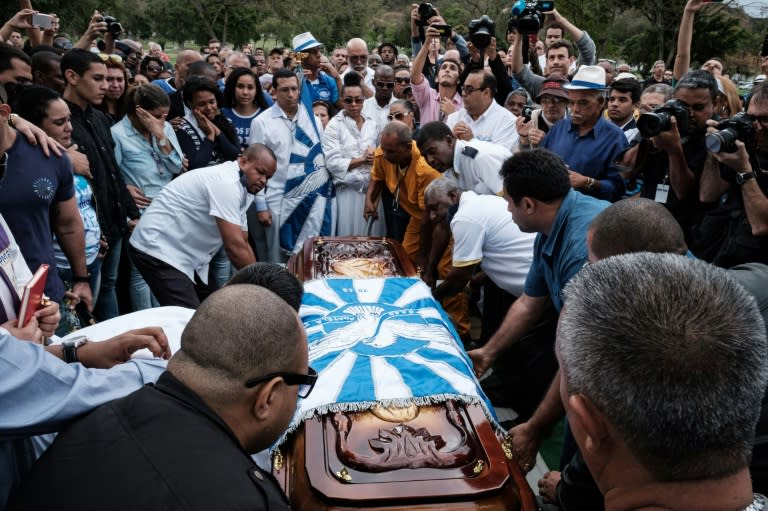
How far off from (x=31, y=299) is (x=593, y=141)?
297 centimetres

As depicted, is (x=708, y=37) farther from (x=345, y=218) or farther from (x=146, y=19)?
(x=146, y=19)

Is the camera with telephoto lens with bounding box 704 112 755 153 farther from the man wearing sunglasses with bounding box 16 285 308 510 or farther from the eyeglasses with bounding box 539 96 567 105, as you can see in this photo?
the man wearing sunglasses with bounding box 16 285 308 510

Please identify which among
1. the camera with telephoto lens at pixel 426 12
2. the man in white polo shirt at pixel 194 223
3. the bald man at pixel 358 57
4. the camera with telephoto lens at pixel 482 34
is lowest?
the man in white polo shirt at pixel 194 223

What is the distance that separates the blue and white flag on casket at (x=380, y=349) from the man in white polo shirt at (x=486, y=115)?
1869 mm

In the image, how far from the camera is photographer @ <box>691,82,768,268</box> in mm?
2496

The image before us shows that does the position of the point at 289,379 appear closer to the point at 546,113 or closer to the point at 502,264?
the point at 502,264

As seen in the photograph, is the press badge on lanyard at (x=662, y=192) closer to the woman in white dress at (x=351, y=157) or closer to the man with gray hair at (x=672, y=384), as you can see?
the woman in white dress at (x=351, y=157)

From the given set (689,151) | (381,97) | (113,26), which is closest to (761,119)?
(689,151)

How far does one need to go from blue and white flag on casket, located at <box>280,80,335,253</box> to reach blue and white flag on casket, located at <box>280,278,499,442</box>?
→ 173 centimetres

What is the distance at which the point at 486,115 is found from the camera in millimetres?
4461

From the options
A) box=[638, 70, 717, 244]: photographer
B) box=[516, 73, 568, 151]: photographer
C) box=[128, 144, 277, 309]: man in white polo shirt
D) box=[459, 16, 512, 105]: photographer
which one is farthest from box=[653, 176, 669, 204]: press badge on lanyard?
box=[459, 16, 512, 105]: photographer

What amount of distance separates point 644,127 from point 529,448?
1649mm

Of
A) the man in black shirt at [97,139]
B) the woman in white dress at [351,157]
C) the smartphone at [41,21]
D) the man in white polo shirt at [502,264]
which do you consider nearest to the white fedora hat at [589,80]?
the man in white polo shirt at [502,264]

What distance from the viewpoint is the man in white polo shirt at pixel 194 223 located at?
304 centimetres
